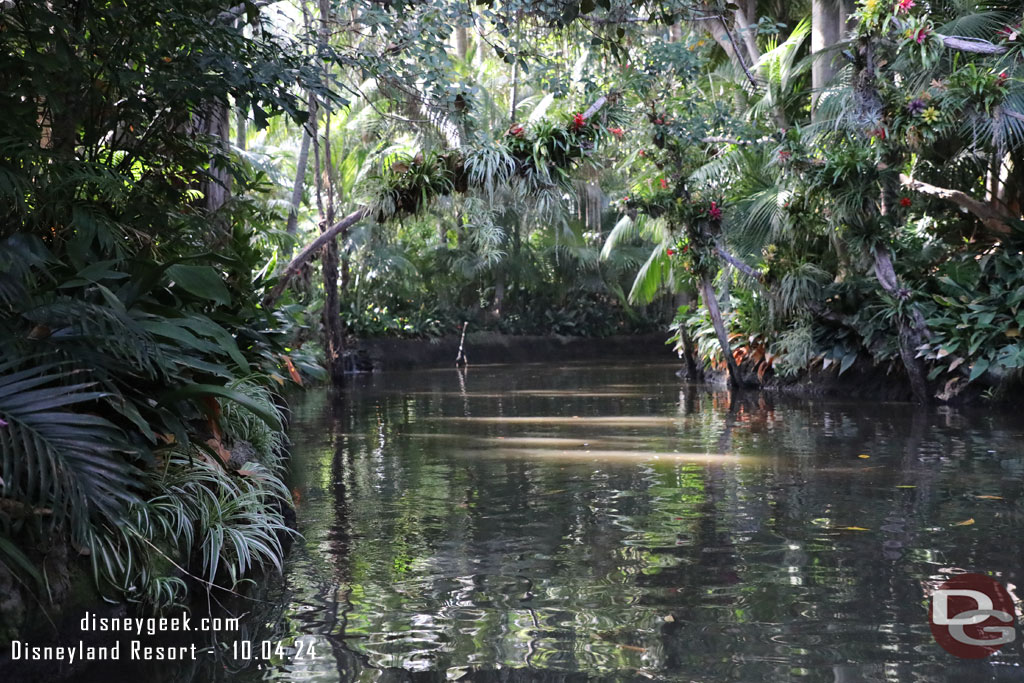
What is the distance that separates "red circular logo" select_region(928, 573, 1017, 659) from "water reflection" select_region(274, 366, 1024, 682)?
0.26 feet

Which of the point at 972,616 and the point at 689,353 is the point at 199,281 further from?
the point at 689,353

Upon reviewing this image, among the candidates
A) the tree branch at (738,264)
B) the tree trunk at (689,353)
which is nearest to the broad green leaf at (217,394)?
the tree branch at (738,264)

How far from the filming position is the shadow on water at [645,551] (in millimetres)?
3447

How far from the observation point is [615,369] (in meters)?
23.7

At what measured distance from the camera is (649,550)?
496 centimetres

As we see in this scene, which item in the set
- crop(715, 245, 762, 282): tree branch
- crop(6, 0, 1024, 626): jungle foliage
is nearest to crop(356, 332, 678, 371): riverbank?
crop(6, 0, 1024, 626): jungle foliage

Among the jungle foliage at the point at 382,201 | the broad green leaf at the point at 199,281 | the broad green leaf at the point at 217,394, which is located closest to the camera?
the jungle foliage at the point at 382,201

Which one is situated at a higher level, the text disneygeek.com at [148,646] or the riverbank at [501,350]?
the riverbank at [501,350]

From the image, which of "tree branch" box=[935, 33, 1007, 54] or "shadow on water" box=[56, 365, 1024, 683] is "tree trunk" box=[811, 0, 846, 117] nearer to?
"tree branch" box=[935, 33, 1007, 54]

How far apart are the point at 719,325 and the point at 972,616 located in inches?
480

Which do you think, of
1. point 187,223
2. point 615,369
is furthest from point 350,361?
point 187,223

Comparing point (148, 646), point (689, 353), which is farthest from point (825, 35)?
point (148, 646)

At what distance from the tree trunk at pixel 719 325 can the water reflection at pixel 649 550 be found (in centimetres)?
560

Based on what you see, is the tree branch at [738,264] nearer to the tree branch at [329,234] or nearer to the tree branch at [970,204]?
the tree branch at [970,204]
